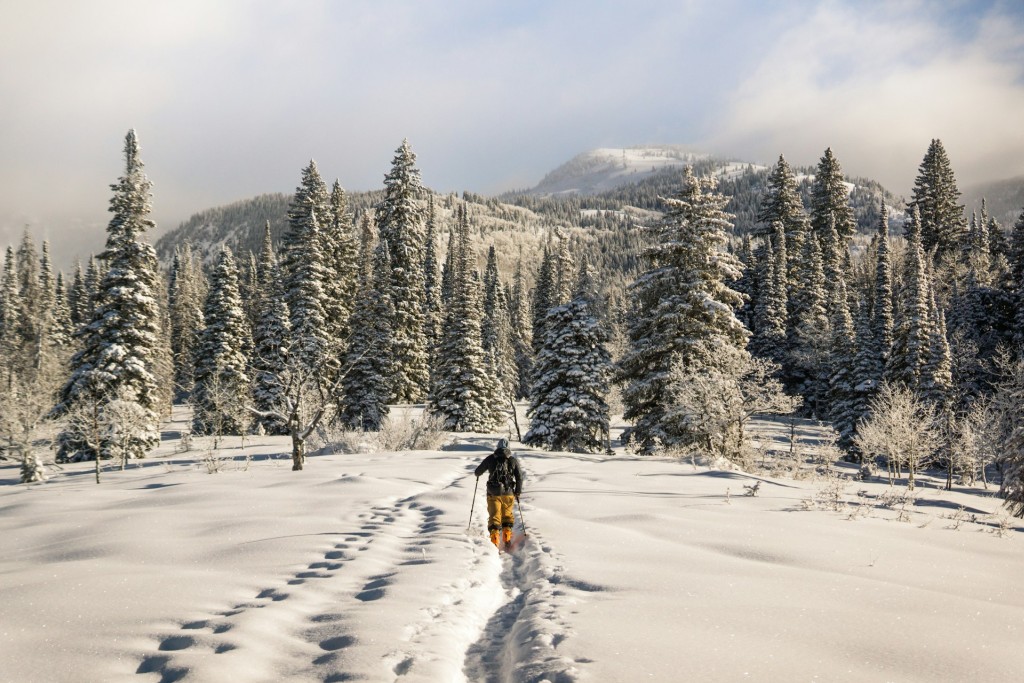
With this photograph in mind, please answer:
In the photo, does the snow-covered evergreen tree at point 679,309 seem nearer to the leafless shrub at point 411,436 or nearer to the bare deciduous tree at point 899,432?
the leafless shrub at point 411,436

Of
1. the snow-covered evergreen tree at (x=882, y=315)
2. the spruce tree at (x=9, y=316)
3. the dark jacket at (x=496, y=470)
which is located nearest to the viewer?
the dark jacket at (x=496, y=470)

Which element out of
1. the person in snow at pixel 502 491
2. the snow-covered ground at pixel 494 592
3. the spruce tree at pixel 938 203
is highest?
the spruce tree at pixel 938 203

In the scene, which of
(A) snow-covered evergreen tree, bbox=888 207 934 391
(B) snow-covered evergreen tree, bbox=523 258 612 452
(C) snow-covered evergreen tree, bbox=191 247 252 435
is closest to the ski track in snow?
(B) snow-covered evergreen tree, bbox=523 258 612 452

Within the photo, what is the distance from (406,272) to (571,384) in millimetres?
20325

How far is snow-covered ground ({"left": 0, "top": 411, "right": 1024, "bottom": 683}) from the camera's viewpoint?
507cm

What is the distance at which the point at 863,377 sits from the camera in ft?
157

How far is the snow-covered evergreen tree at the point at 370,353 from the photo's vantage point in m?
39.9

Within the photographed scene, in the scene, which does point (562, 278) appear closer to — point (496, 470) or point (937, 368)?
point (937, 368)

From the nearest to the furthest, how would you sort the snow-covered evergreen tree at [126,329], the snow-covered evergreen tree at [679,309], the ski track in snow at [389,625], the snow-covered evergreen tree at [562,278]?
Answer: the ski track in snow at [389,625], the snow-covered evergreen tree at [679,309], the snow-covered evergreen tree at [126,329], the snow-covered evergreen tree at [562,278]

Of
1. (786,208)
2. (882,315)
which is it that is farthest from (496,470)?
(786,208)

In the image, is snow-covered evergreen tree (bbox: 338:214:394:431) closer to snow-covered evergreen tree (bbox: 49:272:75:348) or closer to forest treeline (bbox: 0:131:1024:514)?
forest treeline (bbox: 0:131:1024:514)

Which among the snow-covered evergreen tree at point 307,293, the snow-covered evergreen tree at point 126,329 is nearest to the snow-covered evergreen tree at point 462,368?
the snow-covered evergreen tree at point 307,293

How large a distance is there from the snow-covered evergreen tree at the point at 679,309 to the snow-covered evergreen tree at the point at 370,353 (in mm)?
18170

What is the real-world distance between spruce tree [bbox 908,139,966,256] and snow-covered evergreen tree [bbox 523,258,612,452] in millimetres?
64888
